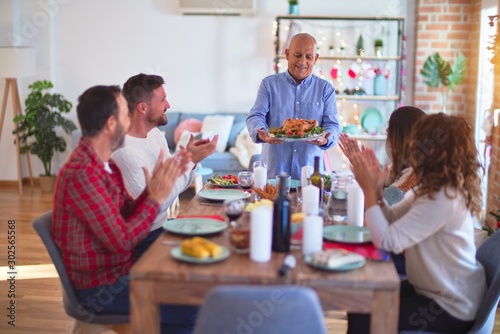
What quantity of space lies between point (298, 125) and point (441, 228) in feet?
5.01

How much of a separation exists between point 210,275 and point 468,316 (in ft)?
2.95

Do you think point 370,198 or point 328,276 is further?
point 370,198

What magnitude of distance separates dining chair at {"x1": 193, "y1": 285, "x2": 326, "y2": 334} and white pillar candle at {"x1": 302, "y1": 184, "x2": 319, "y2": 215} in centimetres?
96

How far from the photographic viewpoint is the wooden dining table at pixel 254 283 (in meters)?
2.01

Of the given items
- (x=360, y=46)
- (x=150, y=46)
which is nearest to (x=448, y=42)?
(x=360, y=46)

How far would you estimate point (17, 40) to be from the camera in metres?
7.31

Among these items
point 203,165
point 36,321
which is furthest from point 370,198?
point 203,165

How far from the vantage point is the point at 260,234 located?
212 cm

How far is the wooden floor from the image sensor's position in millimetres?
3627

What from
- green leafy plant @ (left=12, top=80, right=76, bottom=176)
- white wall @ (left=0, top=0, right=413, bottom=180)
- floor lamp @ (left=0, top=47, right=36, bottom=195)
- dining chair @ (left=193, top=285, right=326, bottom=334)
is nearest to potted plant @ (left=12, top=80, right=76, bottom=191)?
green leafy plant @ (left=12, top=80, right=76, bottom=176)

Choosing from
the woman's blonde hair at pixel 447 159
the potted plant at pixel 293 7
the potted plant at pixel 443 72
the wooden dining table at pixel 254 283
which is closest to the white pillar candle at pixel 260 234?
the wooden dining table at pixel 254 283

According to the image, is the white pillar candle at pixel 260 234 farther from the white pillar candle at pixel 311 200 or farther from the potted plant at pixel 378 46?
the potted plant at pixel 378 46

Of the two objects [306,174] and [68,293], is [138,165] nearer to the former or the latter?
[68,293]

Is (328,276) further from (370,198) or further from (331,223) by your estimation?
(331,223)
